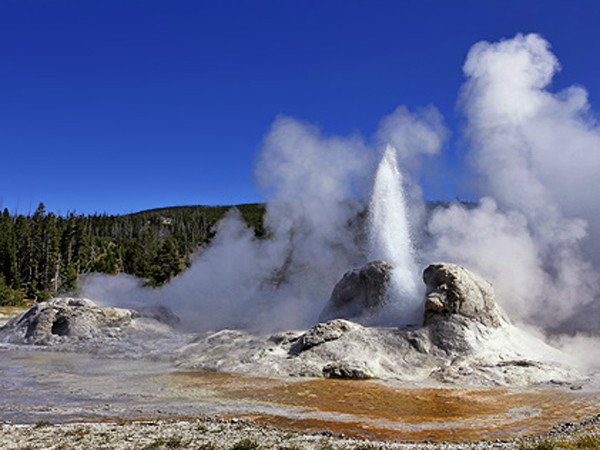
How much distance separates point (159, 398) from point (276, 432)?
3.56 meters

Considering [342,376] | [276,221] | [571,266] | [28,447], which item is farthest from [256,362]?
[276,221]

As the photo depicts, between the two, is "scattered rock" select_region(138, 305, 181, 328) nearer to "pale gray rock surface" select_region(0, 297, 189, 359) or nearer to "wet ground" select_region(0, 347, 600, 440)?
"pale gray rock surface" select_region(0, 297, 189, 359)

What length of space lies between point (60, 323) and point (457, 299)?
651 inches

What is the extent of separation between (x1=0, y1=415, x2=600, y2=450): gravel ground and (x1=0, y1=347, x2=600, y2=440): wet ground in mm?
597

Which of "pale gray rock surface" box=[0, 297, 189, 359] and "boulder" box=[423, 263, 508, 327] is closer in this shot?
"boulder" box=[423, 263, 508, 327]

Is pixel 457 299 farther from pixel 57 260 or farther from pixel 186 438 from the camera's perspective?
pixel 57 260

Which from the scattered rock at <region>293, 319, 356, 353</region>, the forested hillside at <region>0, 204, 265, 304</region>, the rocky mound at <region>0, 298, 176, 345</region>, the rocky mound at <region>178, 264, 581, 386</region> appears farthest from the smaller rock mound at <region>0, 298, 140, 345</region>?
the forested hillside at <region>0, 204, 265, 304</region>

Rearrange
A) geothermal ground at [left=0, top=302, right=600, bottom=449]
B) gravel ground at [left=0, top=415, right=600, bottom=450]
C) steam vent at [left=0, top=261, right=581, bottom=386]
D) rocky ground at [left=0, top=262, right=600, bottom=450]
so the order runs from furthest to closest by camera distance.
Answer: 1. steam vent at [left=0, top=261, right=581, bottom=386]
2. rocky ground at [left=0, top=262, right=600, bottom=450]
3. geothermal ground at [left=0, top=302, right=600, bottom=449]
4. gravel ground at [left=0, top=415, right=600, bottom=450]

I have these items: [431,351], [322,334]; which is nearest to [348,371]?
[322,334]

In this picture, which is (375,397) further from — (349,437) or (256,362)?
(256,362)

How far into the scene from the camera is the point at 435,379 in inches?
480

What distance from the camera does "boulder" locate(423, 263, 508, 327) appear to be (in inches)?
562

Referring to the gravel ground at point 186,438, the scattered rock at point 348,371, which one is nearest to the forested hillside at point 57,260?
the scattered rock at point 348,371

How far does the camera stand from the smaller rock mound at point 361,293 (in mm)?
17141
